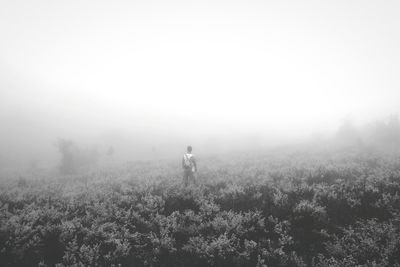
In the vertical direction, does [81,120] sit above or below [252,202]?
above

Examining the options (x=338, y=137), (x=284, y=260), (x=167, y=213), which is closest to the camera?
(x=284, y=260)

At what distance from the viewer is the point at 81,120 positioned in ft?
264

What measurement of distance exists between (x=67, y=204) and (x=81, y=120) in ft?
256

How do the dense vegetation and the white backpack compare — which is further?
the white backpack

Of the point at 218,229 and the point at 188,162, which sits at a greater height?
the point at 188,162

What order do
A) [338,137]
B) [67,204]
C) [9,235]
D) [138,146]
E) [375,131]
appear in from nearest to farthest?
1. [9,235]
2. [67,204]
3. [375,131]
4. [338,137]
5. [138,146]

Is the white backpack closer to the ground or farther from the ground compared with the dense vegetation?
farther from the ground

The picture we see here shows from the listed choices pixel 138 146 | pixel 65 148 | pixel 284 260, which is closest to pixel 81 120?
pixel 138 146

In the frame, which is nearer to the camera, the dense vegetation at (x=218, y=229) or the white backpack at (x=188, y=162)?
the dense vegetation at (x=218, y=229)

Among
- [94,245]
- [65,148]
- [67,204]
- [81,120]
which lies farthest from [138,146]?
[94,245]

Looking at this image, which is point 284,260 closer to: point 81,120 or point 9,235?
point 9,235

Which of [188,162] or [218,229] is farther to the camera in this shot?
[188,162]

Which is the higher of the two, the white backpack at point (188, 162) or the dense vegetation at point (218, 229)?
the white backpack at point (188, 162)

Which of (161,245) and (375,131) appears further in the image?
(375,131)
